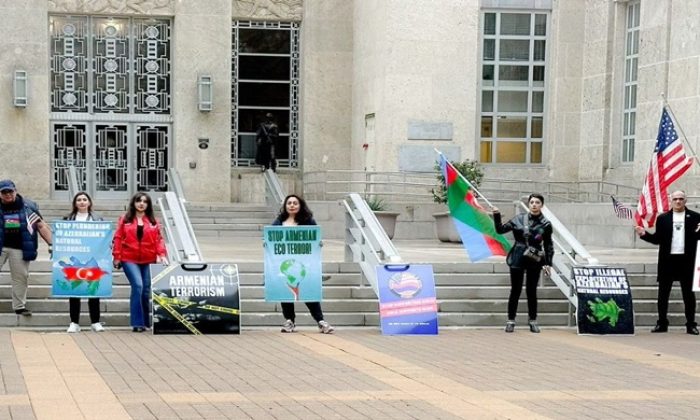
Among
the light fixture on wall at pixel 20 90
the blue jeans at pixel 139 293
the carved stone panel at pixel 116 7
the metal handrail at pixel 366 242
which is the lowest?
the blue jeans at pixel 139 293

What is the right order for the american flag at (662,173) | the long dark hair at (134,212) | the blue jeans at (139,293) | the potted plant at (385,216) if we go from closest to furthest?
the blue jeans at (139,293) < the long dark hair at (134,212) < the american flag at (662,173) < the potted plant at (385,216)

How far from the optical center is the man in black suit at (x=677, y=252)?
586 inches

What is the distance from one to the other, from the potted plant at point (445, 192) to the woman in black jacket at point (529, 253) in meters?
9.05

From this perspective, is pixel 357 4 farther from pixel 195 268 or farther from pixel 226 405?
pixel 226 405

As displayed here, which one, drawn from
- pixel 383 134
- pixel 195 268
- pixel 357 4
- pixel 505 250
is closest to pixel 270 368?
pixel 195 268

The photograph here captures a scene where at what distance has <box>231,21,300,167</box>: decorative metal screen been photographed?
101 feet

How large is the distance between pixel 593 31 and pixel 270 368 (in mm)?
19340

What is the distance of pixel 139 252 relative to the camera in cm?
1384

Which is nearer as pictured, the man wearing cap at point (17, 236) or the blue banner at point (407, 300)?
the man wearing cap at point (17, 236)

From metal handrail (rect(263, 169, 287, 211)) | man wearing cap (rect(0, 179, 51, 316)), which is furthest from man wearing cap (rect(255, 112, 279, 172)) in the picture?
man wearing cap (rect(0, 179, 51, 316))


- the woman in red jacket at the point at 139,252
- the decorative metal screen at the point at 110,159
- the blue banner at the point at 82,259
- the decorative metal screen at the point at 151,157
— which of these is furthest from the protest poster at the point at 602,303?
the decorative metal screen at the point at 110,159

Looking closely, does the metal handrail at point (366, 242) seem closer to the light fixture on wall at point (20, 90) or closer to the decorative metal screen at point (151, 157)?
the decorative metal screen at point (151, 157)

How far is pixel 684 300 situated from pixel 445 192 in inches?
450

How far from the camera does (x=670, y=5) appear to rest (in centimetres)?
2467
